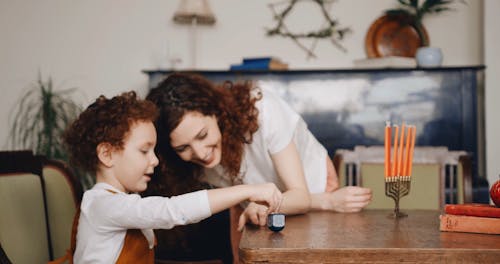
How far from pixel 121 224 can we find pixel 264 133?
0.69 m

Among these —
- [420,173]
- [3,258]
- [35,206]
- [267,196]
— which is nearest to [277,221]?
[267,196]

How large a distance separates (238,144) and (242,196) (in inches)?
21.9

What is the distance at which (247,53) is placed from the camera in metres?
4.32

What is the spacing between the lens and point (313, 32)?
4.29m

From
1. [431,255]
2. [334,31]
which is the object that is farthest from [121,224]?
[334,31]

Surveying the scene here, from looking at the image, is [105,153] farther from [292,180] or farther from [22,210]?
[292,180]

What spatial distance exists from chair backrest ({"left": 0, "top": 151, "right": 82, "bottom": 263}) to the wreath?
8.86ft

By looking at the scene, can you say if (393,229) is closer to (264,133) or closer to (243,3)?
(264,133)

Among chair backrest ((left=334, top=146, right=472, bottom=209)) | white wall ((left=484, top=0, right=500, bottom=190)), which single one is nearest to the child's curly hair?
chair backrest ((left=334, top=146, right=472, bottom=209))

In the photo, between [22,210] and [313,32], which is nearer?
[22,210]

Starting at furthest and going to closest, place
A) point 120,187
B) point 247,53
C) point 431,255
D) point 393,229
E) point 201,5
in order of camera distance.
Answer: point 247,53 < point 201,5 < point 120,187 < point 393,229 < point 431,255

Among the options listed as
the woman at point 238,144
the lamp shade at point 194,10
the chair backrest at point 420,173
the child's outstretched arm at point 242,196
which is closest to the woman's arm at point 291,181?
the woman at point 238,144

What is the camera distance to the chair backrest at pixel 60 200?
6.06ft

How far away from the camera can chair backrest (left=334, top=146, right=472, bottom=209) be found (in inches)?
93.3
